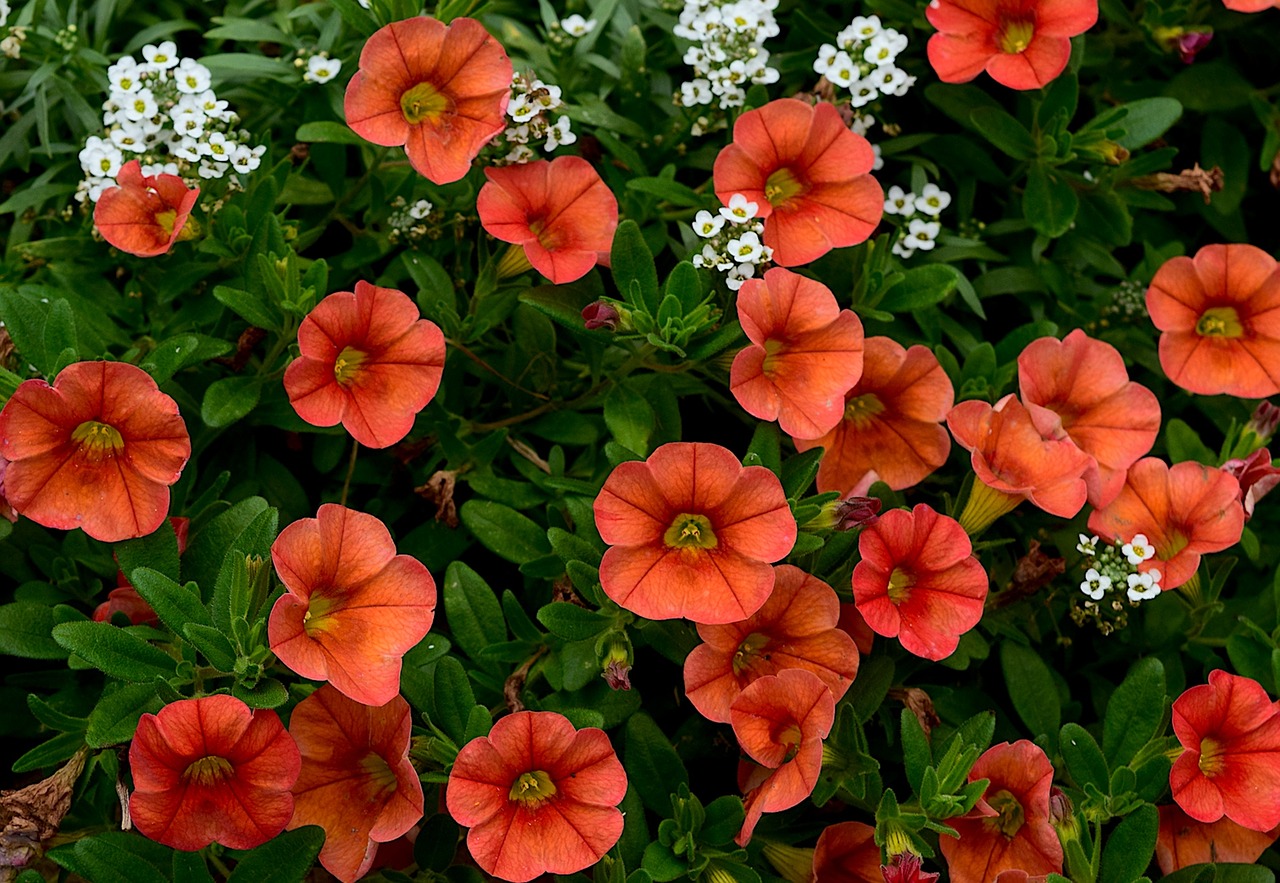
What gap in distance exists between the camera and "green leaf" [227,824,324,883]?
148cm

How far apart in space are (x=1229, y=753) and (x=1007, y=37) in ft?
3.91

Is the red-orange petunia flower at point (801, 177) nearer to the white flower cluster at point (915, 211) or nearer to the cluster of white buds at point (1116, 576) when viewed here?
the white flower cluster at point (915, 211)

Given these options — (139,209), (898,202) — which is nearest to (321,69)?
(139,209)

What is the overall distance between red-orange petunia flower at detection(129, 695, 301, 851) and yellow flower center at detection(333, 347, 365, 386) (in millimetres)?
489

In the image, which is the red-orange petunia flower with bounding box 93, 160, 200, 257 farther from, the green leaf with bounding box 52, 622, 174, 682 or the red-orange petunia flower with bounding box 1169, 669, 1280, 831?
the red-orange petunia flower with bounding box 1169, 669, 1280, 831

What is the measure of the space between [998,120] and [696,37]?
1.85 feet

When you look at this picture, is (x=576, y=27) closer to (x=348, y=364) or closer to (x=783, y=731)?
(x=348, y=364)

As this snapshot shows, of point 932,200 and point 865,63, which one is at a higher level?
point 865,63

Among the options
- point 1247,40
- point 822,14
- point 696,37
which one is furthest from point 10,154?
point 1247,40

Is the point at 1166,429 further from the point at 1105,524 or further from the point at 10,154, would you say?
the point at 10,154

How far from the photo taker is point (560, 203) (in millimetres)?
1822

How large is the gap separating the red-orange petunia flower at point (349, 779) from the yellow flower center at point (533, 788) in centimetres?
12

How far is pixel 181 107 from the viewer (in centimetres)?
180

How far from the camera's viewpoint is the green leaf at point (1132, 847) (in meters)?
1.55
